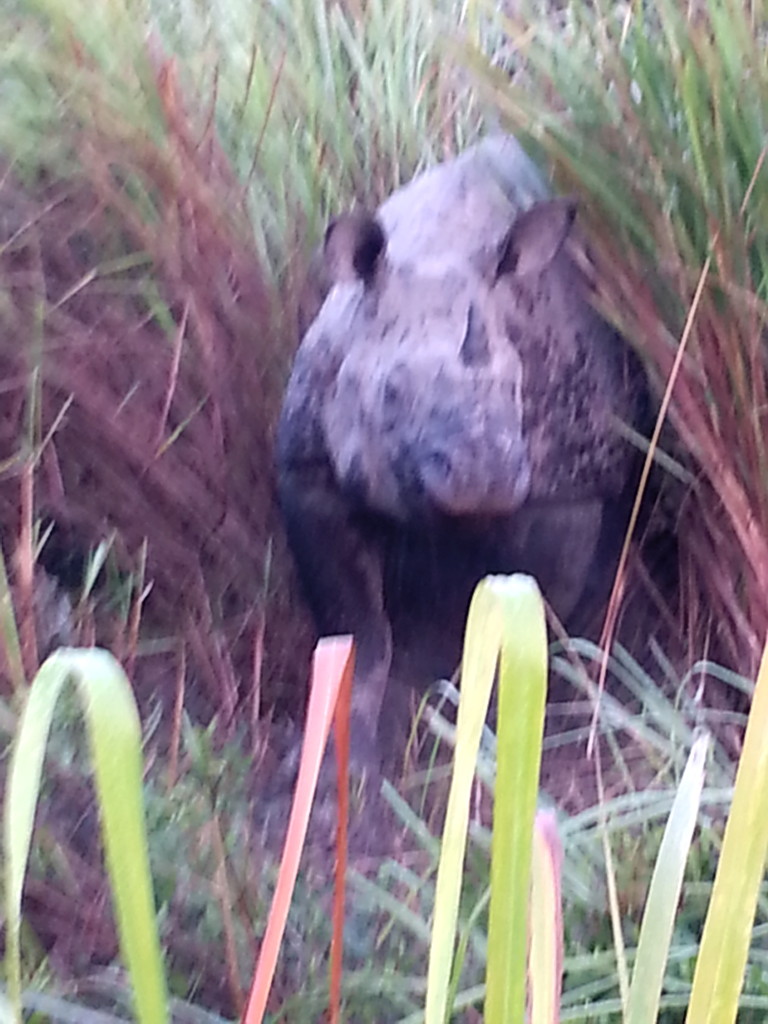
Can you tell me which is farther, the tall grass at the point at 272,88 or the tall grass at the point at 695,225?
the tall grass at the point at 272,88

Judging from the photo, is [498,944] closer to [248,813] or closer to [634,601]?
[248,813]

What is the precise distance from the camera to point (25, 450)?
4.25 feet

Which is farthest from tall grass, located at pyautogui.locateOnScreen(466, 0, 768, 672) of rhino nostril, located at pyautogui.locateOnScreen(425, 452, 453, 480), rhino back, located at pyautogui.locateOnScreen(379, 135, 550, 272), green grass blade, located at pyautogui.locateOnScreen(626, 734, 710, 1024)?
green grass blade, located at pyautogui.locateOnScreen(626, 734, 710, 1024)

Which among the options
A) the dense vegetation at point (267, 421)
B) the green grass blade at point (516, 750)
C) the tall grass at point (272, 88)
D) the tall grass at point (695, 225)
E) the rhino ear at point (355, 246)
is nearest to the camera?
the green grass blade at point (516, 750)

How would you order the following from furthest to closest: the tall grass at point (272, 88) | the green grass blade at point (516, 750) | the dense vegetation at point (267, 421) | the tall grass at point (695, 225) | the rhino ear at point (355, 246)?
1. the tall grass at point (272, 88)
2. the rhino ear at point (355, 246)
3. the tall grass at point (695, 225)
4. the dense vegetation at point (267, 421)
5. the green grass blade at point (516, 750)

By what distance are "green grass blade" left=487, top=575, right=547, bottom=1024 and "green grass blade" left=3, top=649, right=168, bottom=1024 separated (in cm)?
15

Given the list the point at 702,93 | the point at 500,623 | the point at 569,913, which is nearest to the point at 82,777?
→ the point at 569,913

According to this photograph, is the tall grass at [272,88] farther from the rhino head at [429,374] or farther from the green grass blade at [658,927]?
the green grass blade at [658,927]

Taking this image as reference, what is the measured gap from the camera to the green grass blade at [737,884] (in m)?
0.54

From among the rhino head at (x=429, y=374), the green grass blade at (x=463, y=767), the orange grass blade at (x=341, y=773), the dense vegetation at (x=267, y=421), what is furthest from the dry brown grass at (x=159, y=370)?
the green grass blade at (x=463, y=767)

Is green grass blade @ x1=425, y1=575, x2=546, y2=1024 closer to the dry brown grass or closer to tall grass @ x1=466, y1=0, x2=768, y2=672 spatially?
tall grass @ x1=466, y1=0, x2=768, y2=672

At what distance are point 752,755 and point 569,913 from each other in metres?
0.51

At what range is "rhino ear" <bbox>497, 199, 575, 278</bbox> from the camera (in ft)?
4.20

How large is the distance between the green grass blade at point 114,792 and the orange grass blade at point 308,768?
52 millimetres
